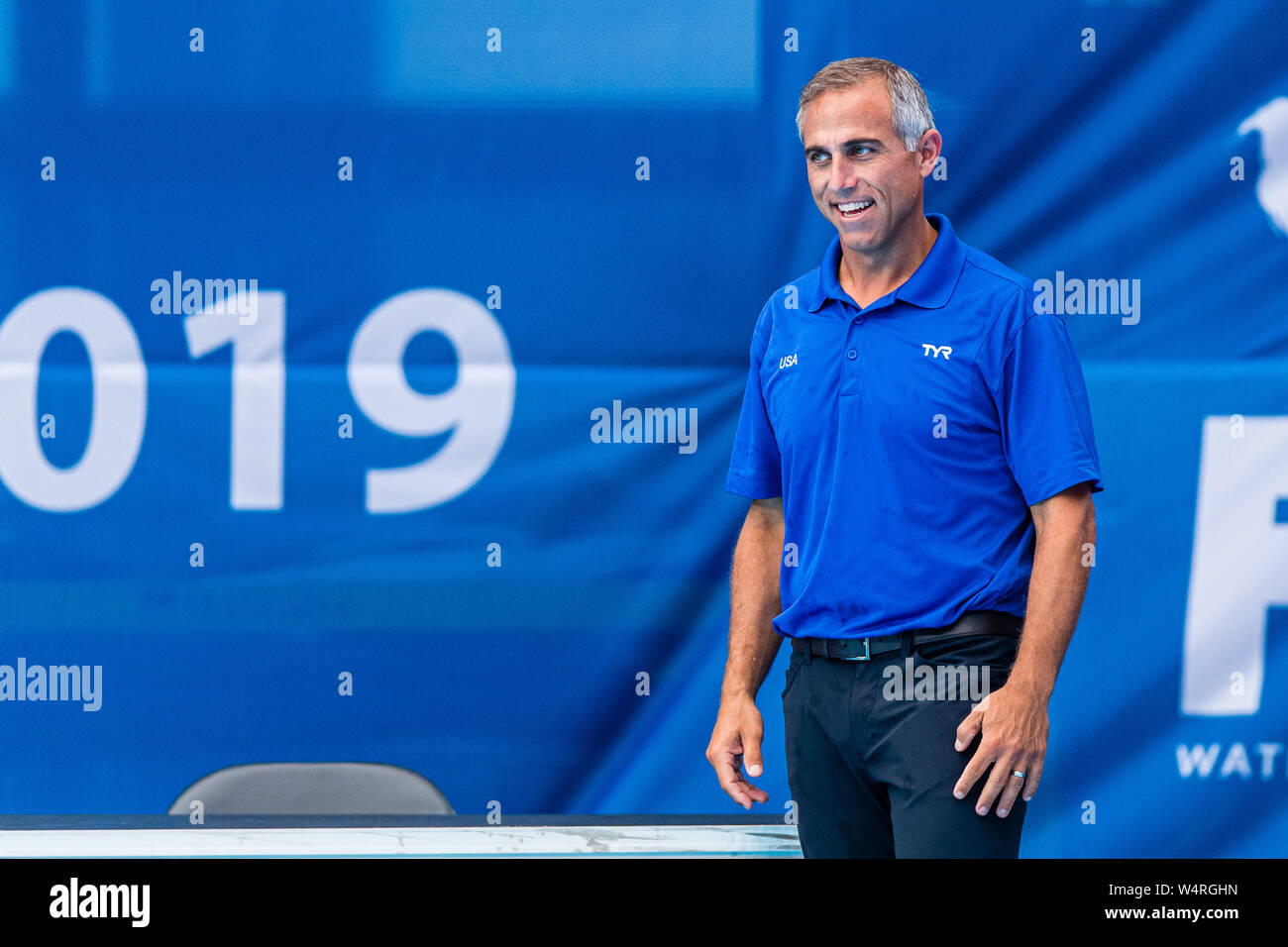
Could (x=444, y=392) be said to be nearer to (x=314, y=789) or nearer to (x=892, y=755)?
(x=314, y=789)

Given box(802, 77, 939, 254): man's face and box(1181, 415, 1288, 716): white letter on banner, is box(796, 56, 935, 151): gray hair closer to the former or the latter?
box(802, 77, 939, 254): man's face

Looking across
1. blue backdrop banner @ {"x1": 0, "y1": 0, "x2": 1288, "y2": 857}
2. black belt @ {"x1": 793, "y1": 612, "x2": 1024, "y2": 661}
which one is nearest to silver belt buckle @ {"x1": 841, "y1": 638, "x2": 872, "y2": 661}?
black belt @ {"x1": 793, "y1": 612, "x2": 1024, "y2": 661}

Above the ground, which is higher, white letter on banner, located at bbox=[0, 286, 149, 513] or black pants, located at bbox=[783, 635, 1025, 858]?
white letter on banner, located at bbox=[0, 286, 149, 513]

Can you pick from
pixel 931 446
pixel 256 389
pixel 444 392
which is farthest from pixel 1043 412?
pixel 256 389

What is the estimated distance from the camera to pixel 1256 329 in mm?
1828

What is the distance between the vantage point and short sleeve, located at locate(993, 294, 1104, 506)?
3.66 feet

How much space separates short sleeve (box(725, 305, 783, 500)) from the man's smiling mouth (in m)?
0.16

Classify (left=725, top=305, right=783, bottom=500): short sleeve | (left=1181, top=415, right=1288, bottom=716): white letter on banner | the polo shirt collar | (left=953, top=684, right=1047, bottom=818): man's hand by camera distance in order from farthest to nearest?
(left=1181, top=415, right=1288, bottom=716): white letter on banner < (left=725, top=305, right=783, bottom=500): short sleeve < the polo shirt collar < (left=953, top=684, right=1047, bottom=818): man's hand

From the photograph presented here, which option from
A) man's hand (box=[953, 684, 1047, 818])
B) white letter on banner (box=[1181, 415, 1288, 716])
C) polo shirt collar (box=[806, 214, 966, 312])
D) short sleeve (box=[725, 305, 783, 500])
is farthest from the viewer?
white letter on banner (box=[1181, 415, 1288, 716])
